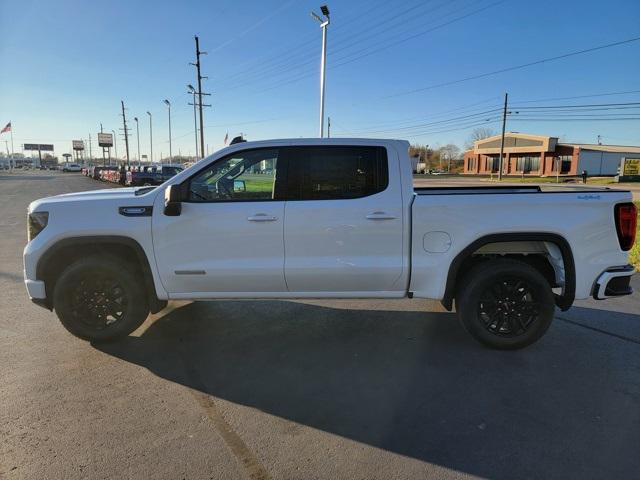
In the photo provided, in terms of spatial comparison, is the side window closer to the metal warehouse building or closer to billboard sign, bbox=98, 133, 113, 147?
the metal warehouse building

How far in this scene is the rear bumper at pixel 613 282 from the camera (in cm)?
426

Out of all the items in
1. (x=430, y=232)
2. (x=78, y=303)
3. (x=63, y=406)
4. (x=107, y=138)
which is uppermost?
(x=107, y=138)

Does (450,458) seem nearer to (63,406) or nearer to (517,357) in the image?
(517,357)

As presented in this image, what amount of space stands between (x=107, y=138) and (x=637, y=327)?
12859 centimetres

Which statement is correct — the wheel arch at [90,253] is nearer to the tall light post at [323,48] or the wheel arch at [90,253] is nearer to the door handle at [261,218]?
the door handle at [261,218]

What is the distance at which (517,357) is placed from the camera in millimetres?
4328

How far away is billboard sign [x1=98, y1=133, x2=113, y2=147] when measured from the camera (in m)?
114

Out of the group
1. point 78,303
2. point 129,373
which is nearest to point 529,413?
point 129,373

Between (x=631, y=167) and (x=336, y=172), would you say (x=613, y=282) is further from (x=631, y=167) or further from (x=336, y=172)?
(x=631, y=167)

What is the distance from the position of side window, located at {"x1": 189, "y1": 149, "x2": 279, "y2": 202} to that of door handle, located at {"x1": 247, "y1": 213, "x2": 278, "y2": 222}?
0.19 metres

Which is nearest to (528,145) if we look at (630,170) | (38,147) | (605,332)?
(630,170)

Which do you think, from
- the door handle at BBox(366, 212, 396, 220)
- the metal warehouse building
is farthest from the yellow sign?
the door handle at BBox(366, 212, 396, 220)

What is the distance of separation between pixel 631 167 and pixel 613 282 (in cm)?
4991

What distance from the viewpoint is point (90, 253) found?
14.8ft
